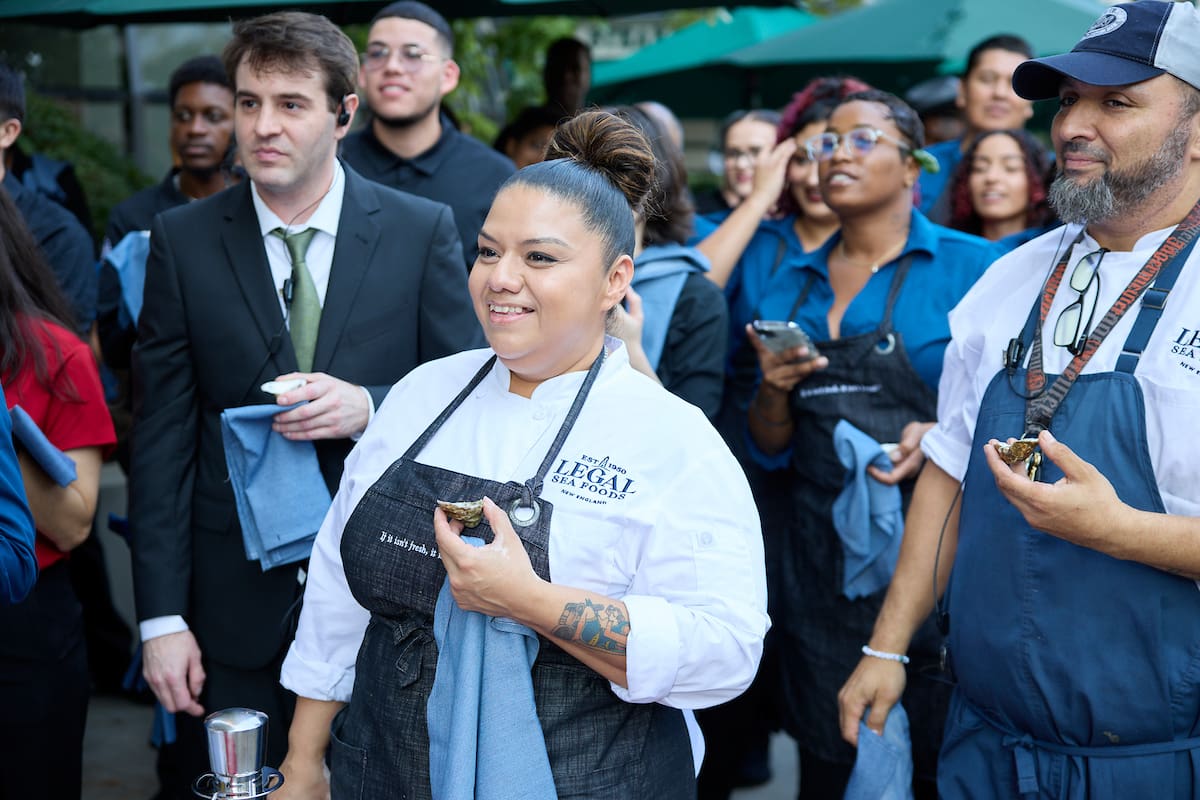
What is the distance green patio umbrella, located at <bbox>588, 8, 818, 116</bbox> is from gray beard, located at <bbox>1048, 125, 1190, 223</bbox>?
6.72 meters

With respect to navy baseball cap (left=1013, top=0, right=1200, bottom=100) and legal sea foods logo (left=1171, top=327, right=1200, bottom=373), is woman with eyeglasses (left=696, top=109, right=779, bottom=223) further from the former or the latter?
legal sea foods logo (left=1171, top=327, right=1200, bottom=373)

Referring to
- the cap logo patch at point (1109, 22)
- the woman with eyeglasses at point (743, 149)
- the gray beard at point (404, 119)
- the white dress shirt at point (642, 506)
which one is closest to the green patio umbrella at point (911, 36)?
the woman with eyeglasses at point (743, 149)

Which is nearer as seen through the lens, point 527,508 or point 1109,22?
point 527,508

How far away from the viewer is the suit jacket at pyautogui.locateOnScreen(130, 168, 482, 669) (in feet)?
9.61

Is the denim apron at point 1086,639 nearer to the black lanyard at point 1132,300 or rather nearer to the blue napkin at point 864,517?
the black lanyard at point 1132,300

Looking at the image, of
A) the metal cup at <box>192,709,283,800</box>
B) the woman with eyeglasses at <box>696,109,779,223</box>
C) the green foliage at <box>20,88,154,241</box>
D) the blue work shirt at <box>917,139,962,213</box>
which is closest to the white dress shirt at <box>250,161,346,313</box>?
the metal cup at <box>192,709,283,800</box>

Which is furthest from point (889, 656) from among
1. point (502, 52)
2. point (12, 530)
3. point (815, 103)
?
point (502, 52)

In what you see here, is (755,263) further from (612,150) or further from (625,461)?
(625,461)

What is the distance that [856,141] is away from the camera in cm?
365

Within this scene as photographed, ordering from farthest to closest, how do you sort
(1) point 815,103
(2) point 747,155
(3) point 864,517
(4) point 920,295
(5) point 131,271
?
(2) point 747,155, (1) point 815,103, (5) point 131,271, (4) point 920,295, (3) point 864,517

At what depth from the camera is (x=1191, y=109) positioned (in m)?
2.29

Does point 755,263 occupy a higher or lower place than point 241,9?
lower

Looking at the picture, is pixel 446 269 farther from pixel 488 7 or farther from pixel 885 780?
pixel 488 7

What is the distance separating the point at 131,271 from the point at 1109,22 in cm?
321
